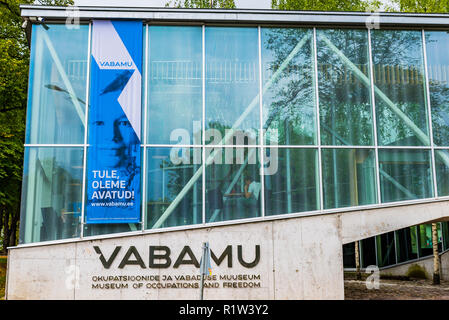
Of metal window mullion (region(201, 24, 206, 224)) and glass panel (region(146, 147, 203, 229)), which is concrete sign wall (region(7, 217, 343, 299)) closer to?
glass panel (region(146, 147, 203, 229))

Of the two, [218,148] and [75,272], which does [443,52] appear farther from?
[75,272]

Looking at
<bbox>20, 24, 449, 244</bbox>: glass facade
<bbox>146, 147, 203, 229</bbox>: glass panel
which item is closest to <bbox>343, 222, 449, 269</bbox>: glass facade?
<bbox>20, 24, 449, 244</bbox>: glass facade

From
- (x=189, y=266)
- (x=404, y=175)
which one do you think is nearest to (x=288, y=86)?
(x=404, y=175)

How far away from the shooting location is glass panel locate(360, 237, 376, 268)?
24.6 m

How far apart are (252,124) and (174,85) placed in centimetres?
257

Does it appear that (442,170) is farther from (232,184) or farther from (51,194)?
(51,194)

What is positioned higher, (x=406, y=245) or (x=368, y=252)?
(x=406, y=245)

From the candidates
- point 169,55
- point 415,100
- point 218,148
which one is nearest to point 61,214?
point 218,148

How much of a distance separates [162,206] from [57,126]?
3.75 meters

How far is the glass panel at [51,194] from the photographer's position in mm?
11633

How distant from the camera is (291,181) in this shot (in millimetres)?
12375

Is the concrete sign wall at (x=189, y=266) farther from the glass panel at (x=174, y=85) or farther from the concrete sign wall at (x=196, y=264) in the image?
the glass panel at (x=174, y=85)

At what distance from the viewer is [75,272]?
37.1 ft

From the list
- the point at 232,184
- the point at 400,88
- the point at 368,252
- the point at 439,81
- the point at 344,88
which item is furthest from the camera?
the point at 368,252
